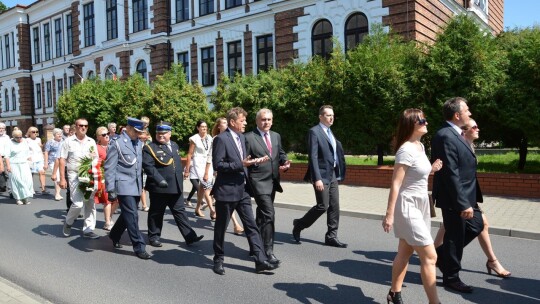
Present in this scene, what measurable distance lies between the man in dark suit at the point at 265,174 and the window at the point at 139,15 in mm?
27371

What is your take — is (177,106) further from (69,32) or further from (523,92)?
(69,32)

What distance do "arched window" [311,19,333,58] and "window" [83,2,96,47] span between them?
20.9m

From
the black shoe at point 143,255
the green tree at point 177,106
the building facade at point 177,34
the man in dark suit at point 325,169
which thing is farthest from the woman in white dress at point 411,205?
the green tree at point 177,106

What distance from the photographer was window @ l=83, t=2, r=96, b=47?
36.2 meters

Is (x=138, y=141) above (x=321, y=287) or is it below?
above

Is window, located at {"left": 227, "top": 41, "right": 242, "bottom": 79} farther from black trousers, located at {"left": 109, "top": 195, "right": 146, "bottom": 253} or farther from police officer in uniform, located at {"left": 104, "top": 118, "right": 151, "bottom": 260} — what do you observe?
black trousers, located at {"left": 109, "top": 195, "right": 146, "bottom": 253}

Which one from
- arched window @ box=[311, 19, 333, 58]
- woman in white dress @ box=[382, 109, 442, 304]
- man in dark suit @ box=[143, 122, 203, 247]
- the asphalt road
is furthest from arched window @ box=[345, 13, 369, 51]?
woman in white dress @ box=[382, 109, 442, 304]

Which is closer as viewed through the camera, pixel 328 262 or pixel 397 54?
pixel 328 262

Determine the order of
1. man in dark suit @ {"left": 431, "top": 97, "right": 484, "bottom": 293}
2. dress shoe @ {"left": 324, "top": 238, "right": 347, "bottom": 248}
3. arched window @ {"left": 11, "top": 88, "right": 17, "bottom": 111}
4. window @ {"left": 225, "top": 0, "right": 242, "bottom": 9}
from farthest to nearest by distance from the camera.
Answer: arched window @ {"left": 11, "top": 88, "right": 17, "bottom": 111} < window @ {"left": 225, "top": 0, "right": 242, "bottom": 9} < dress shoe @ {"left": 324, "top": 238, "right": 347, "bottom": 248} < man in dark suit @ {"left": 431, "top": 97, "right": 484, "bottom": 293}

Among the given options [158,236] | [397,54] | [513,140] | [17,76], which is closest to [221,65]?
[397,54]

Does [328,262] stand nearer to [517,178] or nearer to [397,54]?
[517,178]

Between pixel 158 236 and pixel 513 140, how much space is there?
958 centimetres

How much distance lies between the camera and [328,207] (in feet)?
22.1

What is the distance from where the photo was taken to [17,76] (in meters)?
45.5
